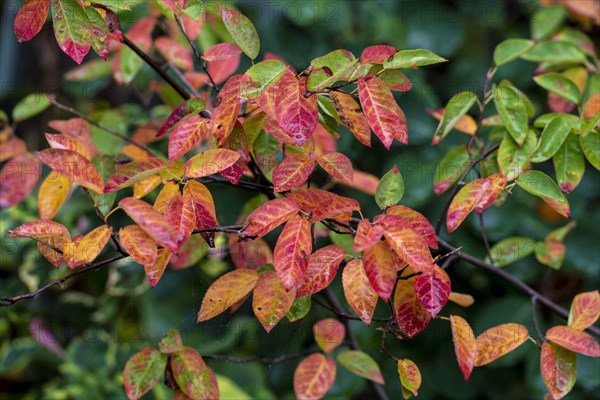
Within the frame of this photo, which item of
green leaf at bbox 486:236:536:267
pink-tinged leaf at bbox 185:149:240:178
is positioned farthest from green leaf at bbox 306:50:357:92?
green leaf at bbox 486:236:536:267

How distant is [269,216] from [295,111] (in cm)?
13

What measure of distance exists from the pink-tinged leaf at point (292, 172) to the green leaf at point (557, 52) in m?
0.67

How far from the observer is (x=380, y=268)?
75 cm

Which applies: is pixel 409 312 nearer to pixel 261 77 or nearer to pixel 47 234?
pixel 261 77

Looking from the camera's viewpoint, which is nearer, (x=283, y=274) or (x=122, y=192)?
(x=283, y=274)

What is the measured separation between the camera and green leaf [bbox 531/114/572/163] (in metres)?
0.97

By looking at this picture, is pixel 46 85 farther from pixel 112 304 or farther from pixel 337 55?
pixel 337 55

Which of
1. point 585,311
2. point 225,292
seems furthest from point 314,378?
point 585,311

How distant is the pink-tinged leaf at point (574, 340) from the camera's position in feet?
2.90

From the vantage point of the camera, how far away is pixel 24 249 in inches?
66.9

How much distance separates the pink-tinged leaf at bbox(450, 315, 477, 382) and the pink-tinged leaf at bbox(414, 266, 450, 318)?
87mm

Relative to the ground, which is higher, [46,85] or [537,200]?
[46,85]

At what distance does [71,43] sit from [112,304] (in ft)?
4.32

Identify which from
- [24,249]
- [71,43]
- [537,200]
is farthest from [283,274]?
[537,200]
